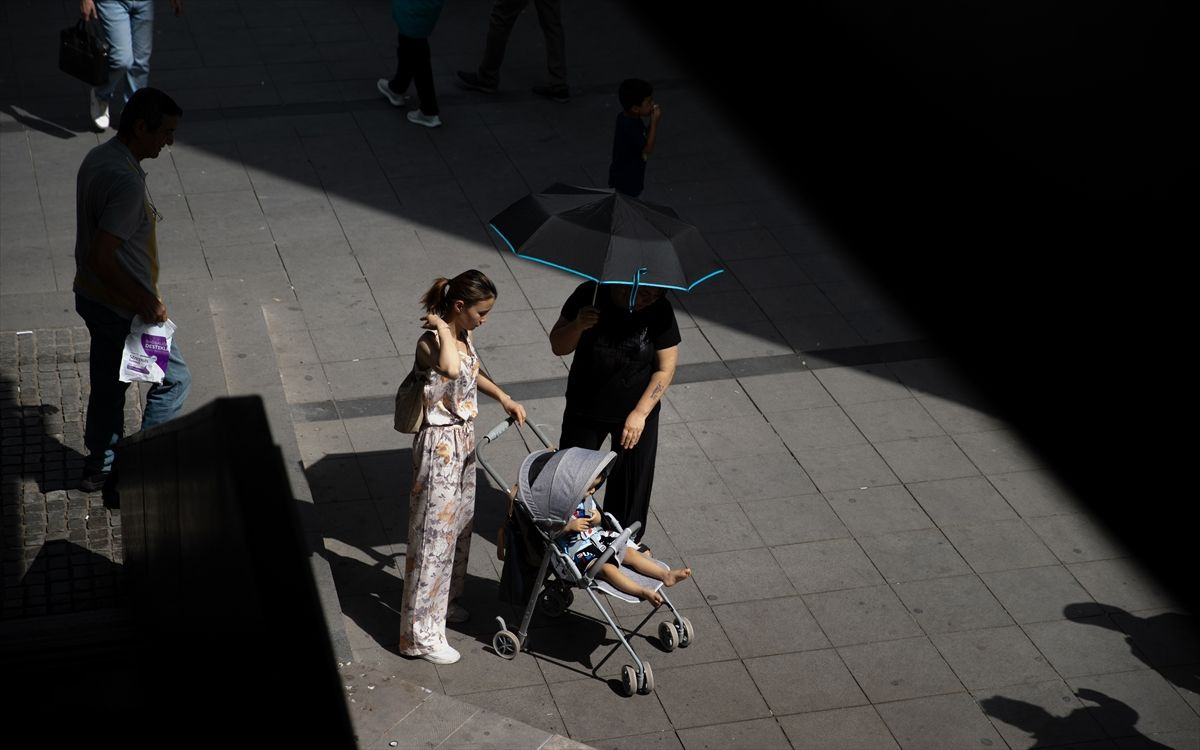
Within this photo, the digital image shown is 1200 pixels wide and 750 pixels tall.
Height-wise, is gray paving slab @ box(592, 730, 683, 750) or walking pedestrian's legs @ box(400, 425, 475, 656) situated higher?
walking pedestrian's legs @ box(400, 425, 475, 656)

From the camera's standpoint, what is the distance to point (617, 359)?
21.9ft

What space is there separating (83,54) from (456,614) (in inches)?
266

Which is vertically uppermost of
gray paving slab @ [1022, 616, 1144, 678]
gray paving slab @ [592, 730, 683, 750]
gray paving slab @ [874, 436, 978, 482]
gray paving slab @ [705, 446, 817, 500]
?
gray paving slab @ [1022, 616, 1144, 678]

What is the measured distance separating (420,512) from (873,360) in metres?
4.26

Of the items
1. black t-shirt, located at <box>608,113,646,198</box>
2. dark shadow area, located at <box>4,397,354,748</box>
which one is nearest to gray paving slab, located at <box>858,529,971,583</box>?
black t-shirt, located at <box>608,113,646,198</box>

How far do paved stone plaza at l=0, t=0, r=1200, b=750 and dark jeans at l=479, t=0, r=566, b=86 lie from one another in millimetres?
345

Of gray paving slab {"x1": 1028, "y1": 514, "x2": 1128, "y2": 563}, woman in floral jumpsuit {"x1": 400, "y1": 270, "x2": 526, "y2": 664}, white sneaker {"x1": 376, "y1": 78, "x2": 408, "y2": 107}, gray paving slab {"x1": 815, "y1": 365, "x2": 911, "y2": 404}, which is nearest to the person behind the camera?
woman in floral jumpsuit {"x1": 400, "y1": 270, "x2": 526, "y2": 664}

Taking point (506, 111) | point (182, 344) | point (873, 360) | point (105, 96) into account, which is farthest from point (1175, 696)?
point (105, 96)

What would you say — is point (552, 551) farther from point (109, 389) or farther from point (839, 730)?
point (109, 389)

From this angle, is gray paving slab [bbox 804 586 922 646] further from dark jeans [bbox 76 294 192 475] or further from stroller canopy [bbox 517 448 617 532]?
dark jeans [bbox 76 294 192 475]

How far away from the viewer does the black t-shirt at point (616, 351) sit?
21.9 feet

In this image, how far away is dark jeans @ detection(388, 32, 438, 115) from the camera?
12172mm

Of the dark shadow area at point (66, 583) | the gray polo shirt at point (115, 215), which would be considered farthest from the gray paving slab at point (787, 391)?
the dark shadow area at point (66, 583)

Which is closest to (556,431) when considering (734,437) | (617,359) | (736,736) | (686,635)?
(734,437)
